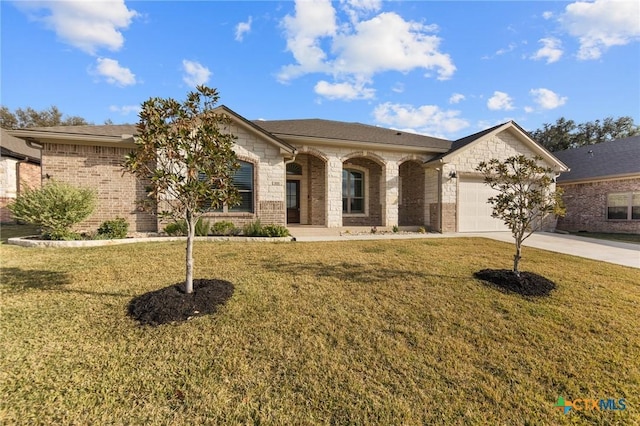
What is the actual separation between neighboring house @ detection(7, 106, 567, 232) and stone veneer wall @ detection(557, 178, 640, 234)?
3.92 meters

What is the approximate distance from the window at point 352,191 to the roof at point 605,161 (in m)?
12.8

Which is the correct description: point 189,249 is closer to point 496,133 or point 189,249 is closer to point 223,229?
point 223,229

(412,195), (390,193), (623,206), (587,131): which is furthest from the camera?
(587,131)

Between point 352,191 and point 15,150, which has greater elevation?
point 15,150

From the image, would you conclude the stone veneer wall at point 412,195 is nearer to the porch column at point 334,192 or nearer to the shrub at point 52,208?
the porch column at point 334,192

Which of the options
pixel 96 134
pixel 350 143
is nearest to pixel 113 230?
pixel 96 134

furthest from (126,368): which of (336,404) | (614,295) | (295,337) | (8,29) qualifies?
(8,29)

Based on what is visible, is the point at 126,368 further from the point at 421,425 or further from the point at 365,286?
the point at 365,286

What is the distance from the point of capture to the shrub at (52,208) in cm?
769

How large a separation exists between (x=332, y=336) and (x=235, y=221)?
7.97 metres

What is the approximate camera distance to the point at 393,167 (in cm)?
1277

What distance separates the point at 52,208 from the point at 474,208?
15.8 metres

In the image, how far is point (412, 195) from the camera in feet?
47.7

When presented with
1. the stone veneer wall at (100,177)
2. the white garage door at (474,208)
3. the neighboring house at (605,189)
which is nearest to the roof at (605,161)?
the neighboring house at (605,189)
